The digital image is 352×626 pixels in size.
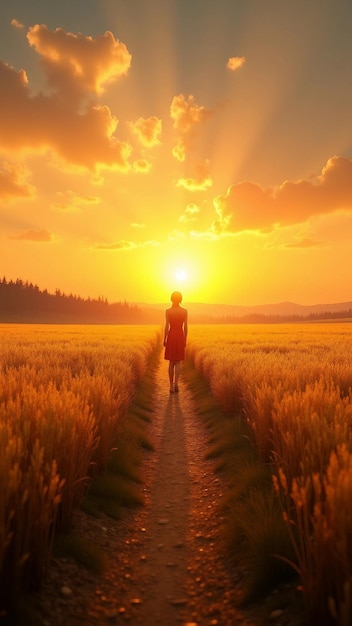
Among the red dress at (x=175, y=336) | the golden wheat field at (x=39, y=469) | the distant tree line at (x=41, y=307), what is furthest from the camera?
the distant tree line at (x=41, y=307)

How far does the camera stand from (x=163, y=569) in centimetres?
433

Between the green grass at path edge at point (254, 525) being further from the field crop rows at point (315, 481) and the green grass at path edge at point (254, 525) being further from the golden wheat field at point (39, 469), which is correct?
the golden wheat field at point (39, 469)

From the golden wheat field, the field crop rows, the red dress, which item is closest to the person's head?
the red dress

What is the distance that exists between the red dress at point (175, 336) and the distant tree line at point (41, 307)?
12528cm

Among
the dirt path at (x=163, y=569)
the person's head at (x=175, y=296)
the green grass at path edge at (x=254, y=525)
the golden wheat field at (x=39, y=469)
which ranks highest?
the person's head at (x=175, y=296)

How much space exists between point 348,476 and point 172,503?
157 inches

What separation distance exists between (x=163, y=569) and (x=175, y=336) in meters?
10.9

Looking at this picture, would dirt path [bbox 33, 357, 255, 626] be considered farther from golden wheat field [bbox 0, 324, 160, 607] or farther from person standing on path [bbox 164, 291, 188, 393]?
person standing on path [bbox 164, 291, 188, 393]

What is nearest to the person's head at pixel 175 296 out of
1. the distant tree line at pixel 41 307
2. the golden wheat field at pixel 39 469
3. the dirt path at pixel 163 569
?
the golden wheat field at pixel 39 469

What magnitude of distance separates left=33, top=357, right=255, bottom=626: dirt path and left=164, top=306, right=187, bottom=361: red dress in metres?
7.64

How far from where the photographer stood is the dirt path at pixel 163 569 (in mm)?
3484

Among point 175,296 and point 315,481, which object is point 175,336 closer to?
point 175,296

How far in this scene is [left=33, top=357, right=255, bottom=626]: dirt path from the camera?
3484mm

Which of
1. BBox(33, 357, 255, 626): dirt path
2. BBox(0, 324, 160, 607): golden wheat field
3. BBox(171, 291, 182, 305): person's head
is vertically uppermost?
BBox(171, 291, 182, 305): person's head
